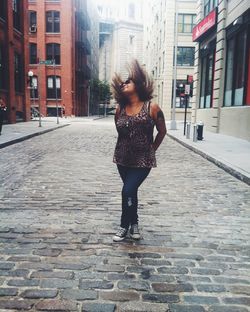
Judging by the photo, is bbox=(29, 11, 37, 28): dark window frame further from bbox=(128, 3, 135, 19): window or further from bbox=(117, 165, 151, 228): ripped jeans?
→ bbox=(117, 165, 151, 228): ripped jeans

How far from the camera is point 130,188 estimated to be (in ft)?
13.8

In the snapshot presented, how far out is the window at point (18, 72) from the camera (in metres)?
28.5

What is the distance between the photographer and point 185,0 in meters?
41.4

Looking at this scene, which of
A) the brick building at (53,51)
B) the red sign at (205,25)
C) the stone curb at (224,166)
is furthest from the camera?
the brick building at (53,51)

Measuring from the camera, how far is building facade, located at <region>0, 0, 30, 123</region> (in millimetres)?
25359

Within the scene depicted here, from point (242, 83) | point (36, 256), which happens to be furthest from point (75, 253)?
point (242, 83)

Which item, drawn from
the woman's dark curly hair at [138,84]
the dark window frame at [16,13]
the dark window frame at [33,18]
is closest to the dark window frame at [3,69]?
the dark window frame at [16,13]

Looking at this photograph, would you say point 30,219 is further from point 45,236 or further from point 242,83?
point 242,83

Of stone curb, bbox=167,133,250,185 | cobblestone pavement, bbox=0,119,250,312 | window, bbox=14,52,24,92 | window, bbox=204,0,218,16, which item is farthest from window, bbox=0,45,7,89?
cobblestone pavement, bbox=0,119,250,312

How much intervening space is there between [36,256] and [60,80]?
45163mm

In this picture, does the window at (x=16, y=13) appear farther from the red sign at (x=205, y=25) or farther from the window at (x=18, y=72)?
the red sign at (x=205, y=25)

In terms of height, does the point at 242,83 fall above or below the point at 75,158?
above

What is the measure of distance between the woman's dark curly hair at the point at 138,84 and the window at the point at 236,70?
13447 mm

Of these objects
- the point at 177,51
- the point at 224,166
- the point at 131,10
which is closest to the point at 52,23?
the point at 177,51
